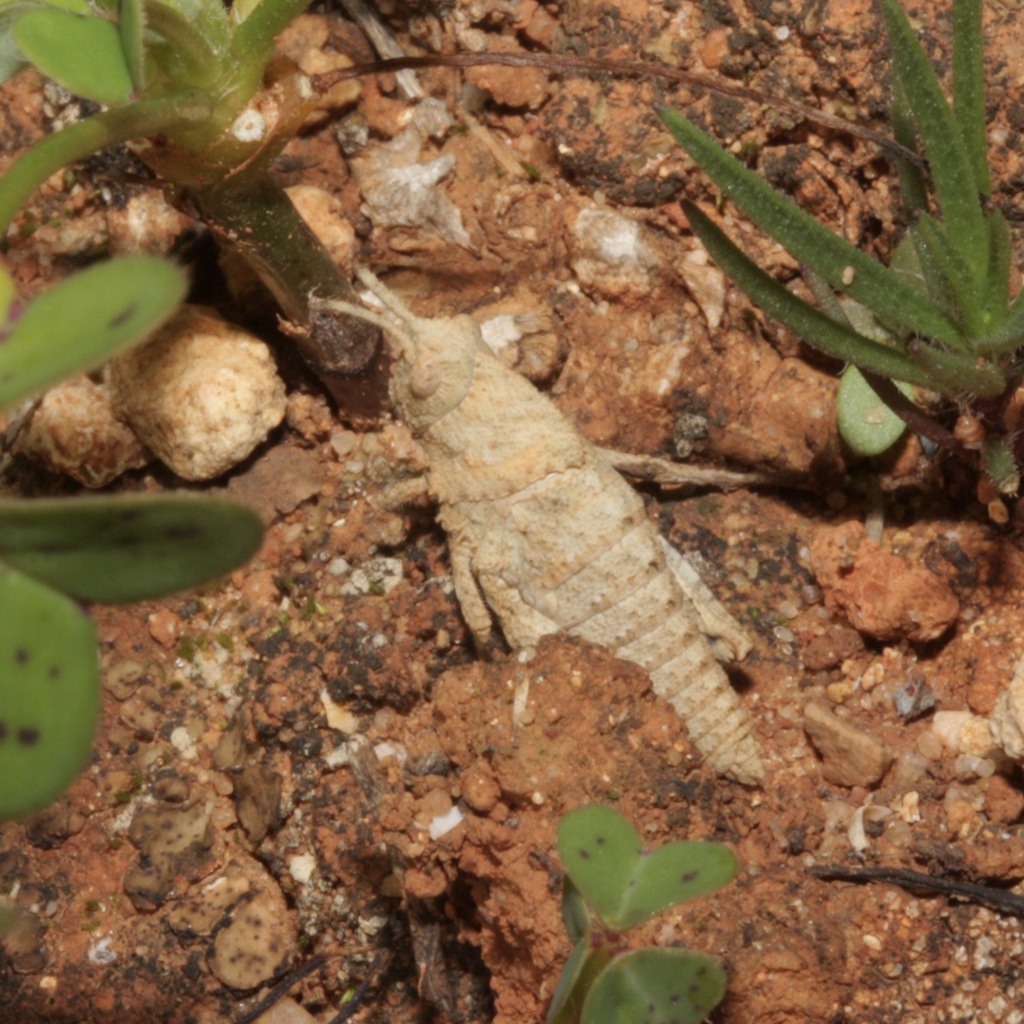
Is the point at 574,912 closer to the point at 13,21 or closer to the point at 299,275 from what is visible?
the point at 299,275

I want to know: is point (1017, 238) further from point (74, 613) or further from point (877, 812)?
point (74, 613)

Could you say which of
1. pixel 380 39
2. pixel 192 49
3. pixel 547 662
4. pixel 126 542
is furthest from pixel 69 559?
pixel 380 39

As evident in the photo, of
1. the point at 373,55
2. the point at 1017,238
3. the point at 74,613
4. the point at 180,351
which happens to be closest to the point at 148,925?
the point at 180,351

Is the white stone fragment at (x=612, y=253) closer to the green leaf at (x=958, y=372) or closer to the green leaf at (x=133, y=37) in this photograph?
the green leaf at (x=958, y=372)

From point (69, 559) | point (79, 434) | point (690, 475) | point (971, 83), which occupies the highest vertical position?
point (971, 83)

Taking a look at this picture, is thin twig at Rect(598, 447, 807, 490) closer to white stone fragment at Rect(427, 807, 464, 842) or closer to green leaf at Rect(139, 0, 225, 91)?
white stone fragment at Rect(427, 807, 464, 842)
